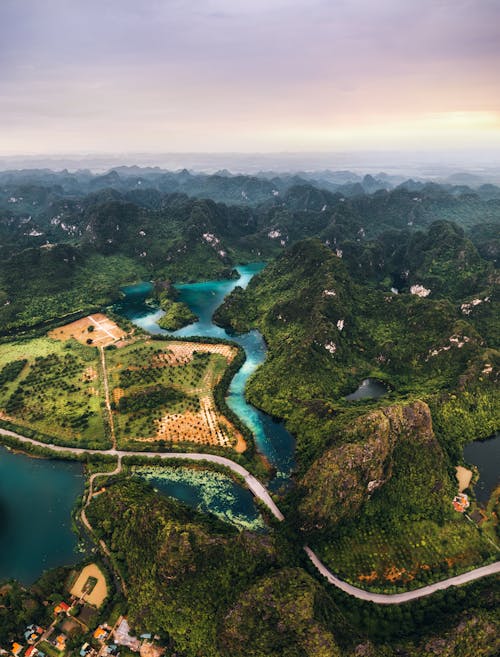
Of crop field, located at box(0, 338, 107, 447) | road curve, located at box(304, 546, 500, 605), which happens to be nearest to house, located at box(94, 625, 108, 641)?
road curve, located at box(304, 546, 500, 605)

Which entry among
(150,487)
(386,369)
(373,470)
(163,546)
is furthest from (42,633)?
(386,369)

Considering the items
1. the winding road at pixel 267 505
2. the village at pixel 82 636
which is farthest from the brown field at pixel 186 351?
the village at pixel 82 636

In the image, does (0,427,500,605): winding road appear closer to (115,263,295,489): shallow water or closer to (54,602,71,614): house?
(115,263,295,489): shallow water

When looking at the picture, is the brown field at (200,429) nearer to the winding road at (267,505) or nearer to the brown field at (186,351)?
the winding road at (267,505)

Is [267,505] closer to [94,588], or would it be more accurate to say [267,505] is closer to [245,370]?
[94,588]

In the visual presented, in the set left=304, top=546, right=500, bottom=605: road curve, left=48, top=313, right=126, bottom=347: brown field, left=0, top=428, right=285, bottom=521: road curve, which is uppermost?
left=48, top=313, right=126, bottom=347: brown field

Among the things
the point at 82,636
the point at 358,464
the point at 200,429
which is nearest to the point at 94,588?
the point at 82,636
